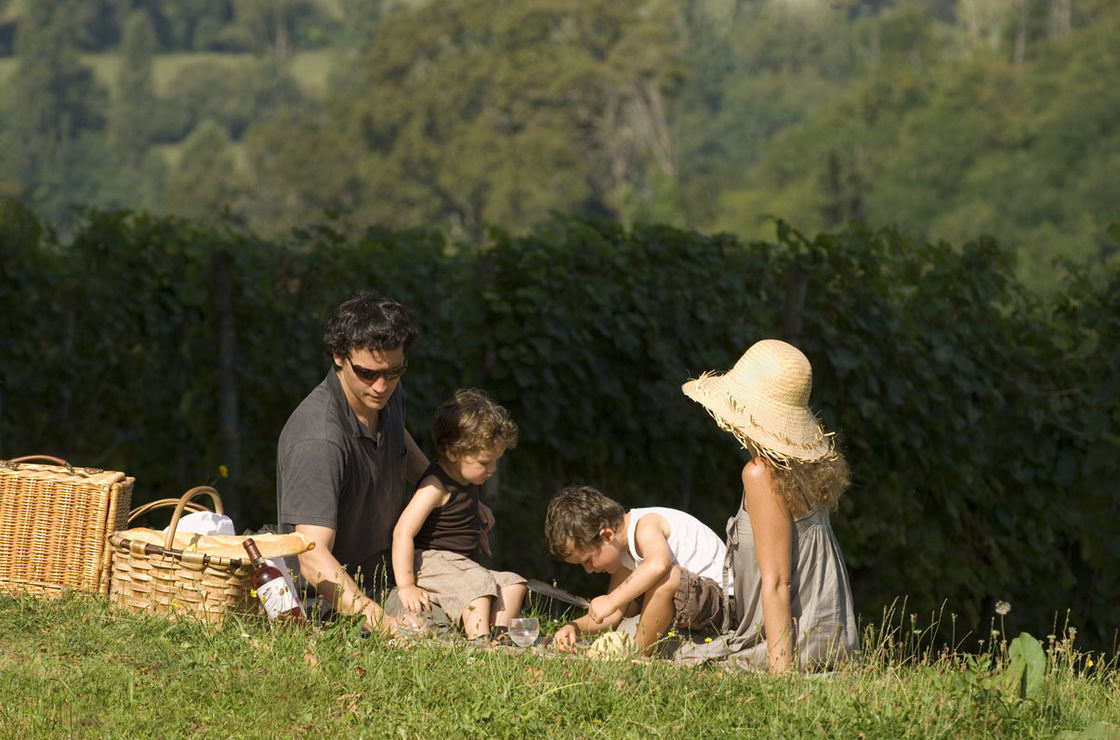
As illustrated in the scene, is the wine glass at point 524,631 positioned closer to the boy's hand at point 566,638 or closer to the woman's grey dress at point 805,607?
the boy's hand at point 566,638

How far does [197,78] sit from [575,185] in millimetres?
55631

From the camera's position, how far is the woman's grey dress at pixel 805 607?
4.79 meters

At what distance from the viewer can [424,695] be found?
13.5ft

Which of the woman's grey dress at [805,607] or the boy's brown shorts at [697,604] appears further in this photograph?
the boy's brown shorts at [697,604]

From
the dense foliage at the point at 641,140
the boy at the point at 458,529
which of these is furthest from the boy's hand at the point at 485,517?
the dense foliage at the point at 641,140

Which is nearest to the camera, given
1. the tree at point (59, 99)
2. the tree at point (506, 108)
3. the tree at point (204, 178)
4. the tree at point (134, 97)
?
the tree at point (506, 108)

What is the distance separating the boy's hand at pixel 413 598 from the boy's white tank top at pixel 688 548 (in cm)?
77

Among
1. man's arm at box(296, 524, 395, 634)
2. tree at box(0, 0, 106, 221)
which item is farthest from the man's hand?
tree at box(0, 0, 106, 221)

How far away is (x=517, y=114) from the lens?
189 feet

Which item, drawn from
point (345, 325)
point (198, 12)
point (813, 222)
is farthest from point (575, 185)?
point (198, 12)

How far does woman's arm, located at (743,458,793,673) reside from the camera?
464 cm

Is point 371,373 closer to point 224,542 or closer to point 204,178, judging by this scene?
point 224,542

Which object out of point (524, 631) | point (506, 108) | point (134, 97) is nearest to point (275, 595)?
point (524, 631)

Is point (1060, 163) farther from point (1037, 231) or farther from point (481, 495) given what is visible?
point (481, 495)
